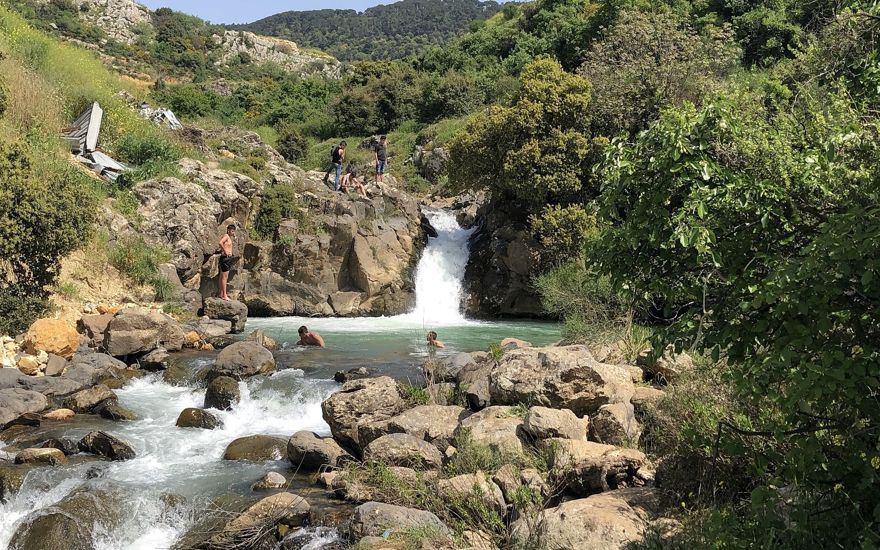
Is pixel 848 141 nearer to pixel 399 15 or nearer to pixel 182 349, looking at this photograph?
pixel 182 349

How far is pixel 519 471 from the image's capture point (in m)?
6.45

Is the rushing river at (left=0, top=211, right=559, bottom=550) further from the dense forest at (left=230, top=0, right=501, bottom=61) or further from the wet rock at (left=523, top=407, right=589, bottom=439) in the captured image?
the dense forest at (left=230, top=0, right=501, bottom=61)

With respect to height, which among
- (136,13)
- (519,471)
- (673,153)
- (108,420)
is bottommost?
(108,420)

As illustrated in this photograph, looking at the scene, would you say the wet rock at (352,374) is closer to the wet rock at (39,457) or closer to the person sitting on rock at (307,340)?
the person sitting on rock at (307,340)

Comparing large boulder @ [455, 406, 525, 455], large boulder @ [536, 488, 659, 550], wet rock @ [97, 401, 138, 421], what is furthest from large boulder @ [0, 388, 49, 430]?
large boulder @ [536, 488, 659, 550]

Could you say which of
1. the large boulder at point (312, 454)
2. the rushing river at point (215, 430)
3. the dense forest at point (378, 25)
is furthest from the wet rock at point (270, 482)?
the dense forest at point (378, 25)

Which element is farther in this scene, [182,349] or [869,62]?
[182,349]

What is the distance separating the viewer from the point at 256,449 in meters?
8.74

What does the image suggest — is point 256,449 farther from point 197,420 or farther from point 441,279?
point 441,279

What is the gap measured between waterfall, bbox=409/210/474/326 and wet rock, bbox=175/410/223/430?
10733 mm

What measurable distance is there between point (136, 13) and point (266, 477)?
221ft

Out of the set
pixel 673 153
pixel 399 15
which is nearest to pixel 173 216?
pixel 673 153

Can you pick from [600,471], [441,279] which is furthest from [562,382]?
[441,279]

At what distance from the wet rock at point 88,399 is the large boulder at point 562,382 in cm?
608
